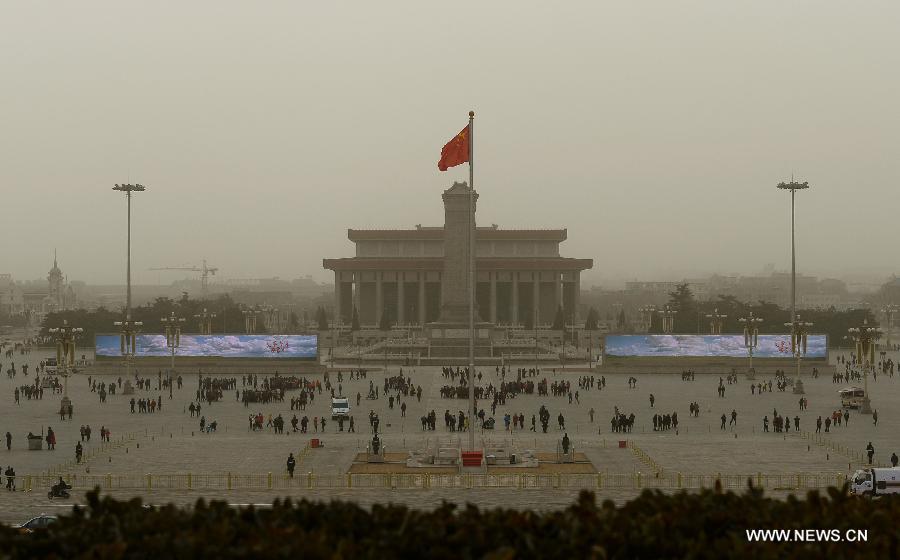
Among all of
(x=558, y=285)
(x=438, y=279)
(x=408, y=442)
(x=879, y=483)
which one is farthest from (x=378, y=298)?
(x=879, y=483)

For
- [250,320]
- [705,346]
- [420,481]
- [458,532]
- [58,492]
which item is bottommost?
[420,481]

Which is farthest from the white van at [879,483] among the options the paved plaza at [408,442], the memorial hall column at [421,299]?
the memorial hall column at [421,299]

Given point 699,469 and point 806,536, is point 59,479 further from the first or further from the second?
point 806,536

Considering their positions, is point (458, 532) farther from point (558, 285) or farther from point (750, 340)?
point (558, 285)

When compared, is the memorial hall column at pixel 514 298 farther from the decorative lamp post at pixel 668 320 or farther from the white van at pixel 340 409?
the white van at pixel 340 409

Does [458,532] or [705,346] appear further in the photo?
[705,346]

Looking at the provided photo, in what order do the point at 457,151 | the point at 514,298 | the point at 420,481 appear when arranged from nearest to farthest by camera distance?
the point at 420,481, the point at 457,151, the point at 514,298
